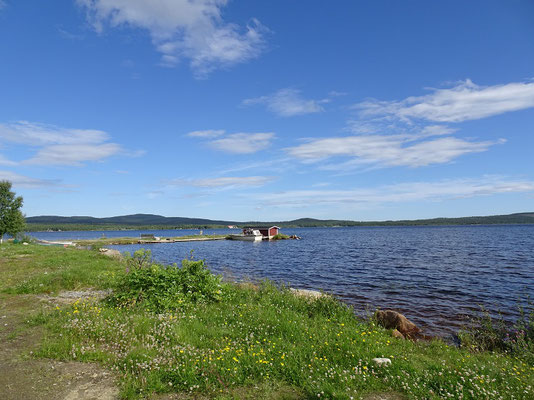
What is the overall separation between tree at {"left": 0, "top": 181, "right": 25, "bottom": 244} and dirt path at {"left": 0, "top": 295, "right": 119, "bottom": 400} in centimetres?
4903

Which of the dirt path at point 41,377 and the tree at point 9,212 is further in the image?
the tree at point 9,212

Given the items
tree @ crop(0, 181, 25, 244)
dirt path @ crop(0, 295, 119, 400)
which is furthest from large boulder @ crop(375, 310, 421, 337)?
tree @ crop(0, 181, 25, 244)

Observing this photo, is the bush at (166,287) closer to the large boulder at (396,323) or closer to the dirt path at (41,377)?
the dirt path at (41,377)

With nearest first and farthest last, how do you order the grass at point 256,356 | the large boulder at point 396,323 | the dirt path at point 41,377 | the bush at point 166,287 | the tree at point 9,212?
the dirt path at point 41,377, the grass at point 256,356, the bush at point 166,287, the large boulder at point 396,323, the tree at point 9,212

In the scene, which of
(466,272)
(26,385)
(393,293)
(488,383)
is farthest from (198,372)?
(466,272)

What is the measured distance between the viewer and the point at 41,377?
5922 mm

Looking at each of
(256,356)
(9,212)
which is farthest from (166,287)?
(9,212)

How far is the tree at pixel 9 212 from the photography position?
45312mm

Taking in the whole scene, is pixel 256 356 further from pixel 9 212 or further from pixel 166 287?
pixel 9 212

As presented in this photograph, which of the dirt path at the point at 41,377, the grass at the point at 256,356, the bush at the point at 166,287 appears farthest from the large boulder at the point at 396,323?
the dirt path at the point at 41,377

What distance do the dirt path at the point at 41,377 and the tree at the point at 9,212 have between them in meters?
49.0

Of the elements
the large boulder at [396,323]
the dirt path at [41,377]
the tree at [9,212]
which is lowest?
the large boulder at [396,323]

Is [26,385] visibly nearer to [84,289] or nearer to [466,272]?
[84,289]

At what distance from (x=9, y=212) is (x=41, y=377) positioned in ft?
173
